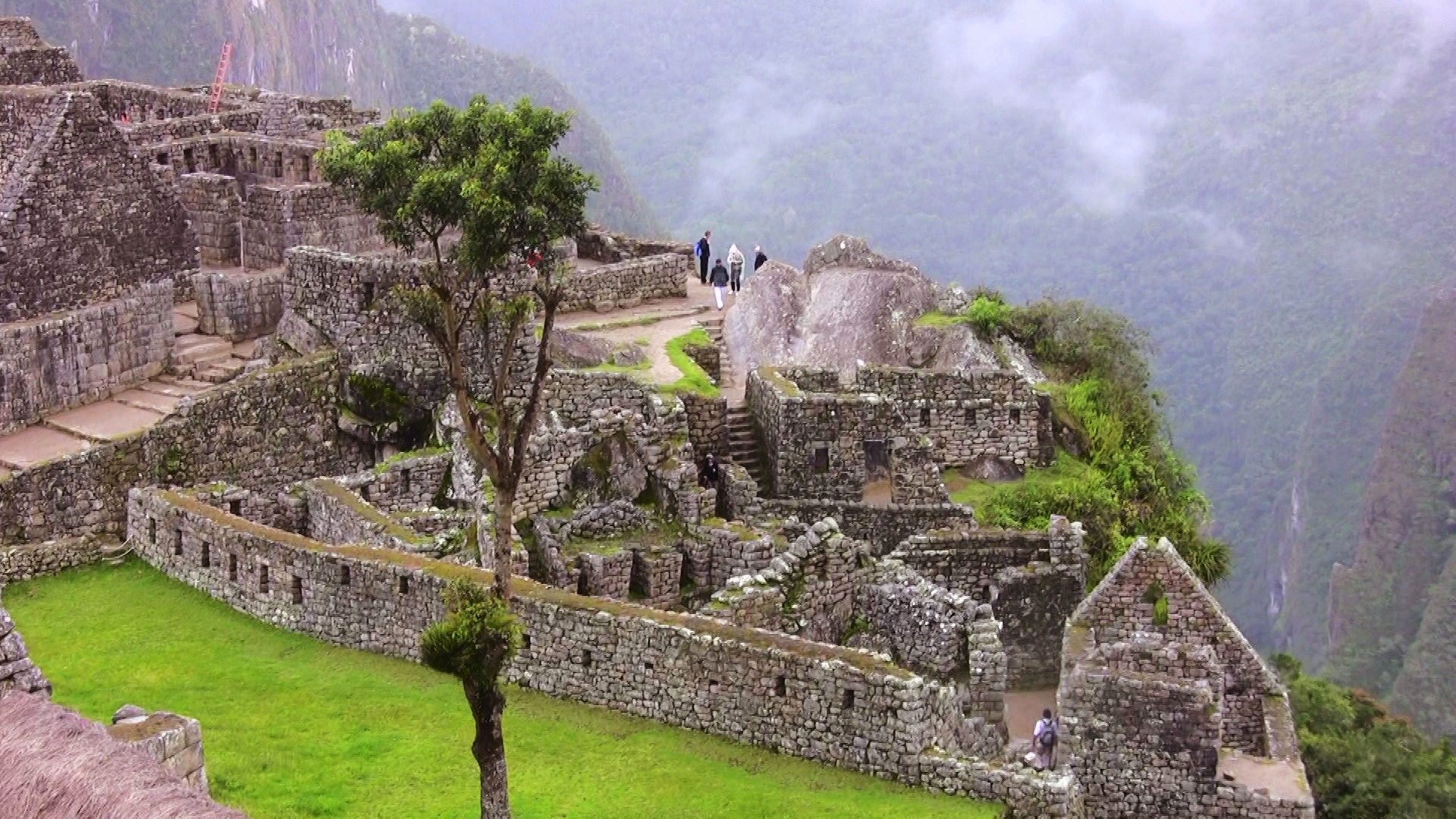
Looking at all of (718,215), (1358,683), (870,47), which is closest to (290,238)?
(1358,683)

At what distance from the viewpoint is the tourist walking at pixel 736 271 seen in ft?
140

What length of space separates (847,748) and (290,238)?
18065 mm

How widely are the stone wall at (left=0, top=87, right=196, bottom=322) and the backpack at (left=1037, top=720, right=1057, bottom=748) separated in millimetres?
16388

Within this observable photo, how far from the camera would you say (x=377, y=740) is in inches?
898

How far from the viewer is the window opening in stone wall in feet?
113

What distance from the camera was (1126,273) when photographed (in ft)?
223

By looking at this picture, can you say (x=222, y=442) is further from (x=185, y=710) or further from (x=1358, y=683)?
(x=1358, y=683)

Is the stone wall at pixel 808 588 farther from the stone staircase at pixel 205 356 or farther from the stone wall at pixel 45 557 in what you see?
the stone staircase at pixel 205 356

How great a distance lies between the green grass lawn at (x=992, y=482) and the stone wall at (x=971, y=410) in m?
0.20

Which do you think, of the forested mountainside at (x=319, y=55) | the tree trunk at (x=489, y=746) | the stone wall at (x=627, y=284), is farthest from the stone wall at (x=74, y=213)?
the forested mountainside at (x=319, y=55)

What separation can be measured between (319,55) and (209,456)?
67.2 metres

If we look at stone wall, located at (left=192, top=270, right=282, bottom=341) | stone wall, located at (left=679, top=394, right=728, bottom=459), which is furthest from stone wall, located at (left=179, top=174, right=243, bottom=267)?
stone wall, located at (left=679, top=394, right=728, bottom=459)

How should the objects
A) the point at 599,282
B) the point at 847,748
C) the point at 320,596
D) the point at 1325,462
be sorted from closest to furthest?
the point at 847,748, the point at 320,596, the point at 599,282, the point at 1325,462

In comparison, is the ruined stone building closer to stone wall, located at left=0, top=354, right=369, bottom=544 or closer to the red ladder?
stone wall, located at left=0, top=354, right=369, bottom=544
